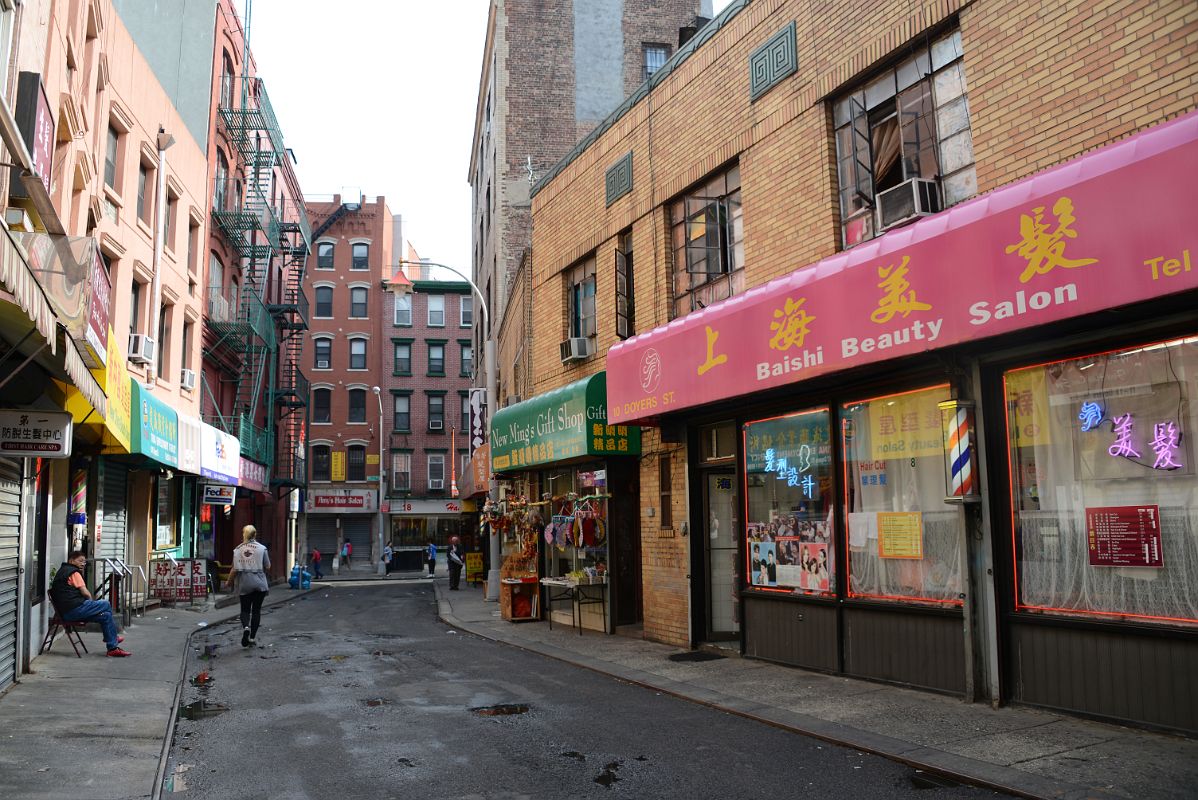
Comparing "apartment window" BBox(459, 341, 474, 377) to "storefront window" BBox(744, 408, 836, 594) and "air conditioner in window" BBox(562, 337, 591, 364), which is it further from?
"storefront window" BBox(744, 408, 836, 594)

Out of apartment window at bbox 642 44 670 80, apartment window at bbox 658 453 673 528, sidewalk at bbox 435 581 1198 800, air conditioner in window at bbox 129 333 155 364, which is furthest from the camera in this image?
apartment window at bbox 642 44 670 80

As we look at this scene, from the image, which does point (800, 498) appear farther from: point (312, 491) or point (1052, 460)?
point (312, 491)

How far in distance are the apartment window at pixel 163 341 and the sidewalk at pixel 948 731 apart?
15149mm

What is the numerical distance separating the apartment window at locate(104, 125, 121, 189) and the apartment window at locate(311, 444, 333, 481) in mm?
35607

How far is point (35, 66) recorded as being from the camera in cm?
998

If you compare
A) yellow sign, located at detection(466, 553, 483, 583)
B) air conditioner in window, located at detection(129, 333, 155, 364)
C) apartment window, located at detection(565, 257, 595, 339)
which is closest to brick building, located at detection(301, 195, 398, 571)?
yellow sign, located at detection(466, 553, 483, 583)

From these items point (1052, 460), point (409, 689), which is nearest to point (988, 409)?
point (1052, 460)

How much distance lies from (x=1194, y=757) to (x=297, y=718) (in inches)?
277

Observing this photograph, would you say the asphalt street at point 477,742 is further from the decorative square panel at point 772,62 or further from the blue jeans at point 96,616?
the decorative square panel at point 772,62

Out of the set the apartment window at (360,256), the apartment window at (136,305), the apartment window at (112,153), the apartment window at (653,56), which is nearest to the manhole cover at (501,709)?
the apartment window at (112,153)

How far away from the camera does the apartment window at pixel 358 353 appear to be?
178 feet

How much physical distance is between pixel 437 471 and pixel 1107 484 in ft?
163

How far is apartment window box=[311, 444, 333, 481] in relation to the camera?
53.2 m

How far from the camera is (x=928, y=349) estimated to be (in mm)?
7816
